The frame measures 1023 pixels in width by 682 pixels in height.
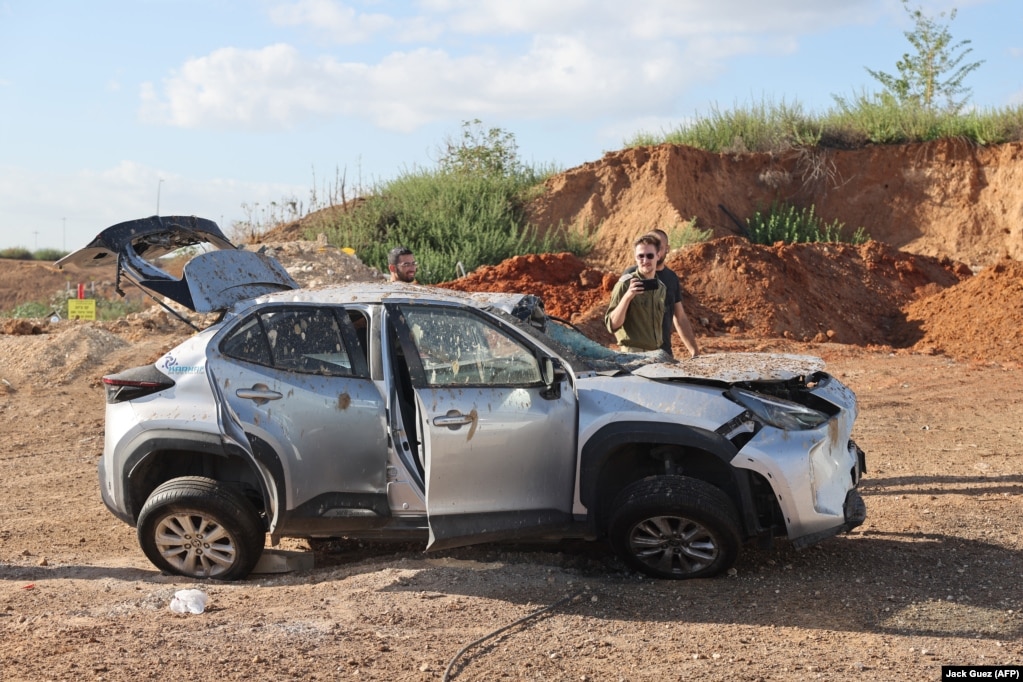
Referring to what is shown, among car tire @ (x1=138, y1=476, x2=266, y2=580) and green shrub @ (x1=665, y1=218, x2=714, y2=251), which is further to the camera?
green shrub @ (x1=665, y1=218, x2=714, y2=251)

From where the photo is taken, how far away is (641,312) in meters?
8.29

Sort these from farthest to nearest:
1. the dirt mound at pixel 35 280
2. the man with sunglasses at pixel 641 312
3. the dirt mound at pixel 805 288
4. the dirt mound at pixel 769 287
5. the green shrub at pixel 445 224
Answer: the dirt mound at pixel 35 280 < the green shrub at pixel 445 224 < the dirt mound at pixel 805 288 < the dirt mound at pixel 769 287 < the man with sunglasses at pixel 641 312

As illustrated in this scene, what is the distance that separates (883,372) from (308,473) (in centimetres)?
1129

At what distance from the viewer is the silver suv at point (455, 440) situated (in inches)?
237

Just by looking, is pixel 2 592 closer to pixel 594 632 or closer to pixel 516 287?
pixel 594 632

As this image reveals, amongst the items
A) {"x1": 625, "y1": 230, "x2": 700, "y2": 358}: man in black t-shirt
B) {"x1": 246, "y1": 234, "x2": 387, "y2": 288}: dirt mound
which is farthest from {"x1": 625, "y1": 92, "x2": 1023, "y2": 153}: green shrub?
{"x1": 625, "y1": 230, "x2": 700, "y2": 358}: man in black t-shirt

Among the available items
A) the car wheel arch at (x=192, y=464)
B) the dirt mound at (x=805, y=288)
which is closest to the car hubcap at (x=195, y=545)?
the car wheel arch at (x=192, y=464)

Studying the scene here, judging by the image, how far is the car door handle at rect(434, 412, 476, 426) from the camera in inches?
235

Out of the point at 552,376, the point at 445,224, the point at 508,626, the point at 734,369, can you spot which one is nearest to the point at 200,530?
the point at 508,626

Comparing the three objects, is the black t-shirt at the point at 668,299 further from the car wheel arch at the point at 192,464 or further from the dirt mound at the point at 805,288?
the dirt mound at the point at 805,288

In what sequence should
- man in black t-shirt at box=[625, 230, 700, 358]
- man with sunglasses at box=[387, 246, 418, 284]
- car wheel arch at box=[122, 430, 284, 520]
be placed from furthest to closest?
man with sunglasses at box=[387, 246, 418, 284] → man in black t-shirt at box=[625, 230, 700, 358] → car wheel arch at box=[122, 430, 284, 520]

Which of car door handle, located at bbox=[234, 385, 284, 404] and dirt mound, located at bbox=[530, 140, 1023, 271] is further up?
dirt mound, located at bbox=[530, 140, 1023, 271]

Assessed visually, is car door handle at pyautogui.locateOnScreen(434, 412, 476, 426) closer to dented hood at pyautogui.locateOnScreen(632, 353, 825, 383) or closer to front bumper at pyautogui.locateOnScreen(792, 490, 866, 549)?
dented hood at pyautogui.locateOnScreen(632, 353, 825, 383)

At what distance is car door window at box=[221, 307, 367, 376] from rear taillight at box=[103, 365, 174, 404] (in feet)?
1.31
